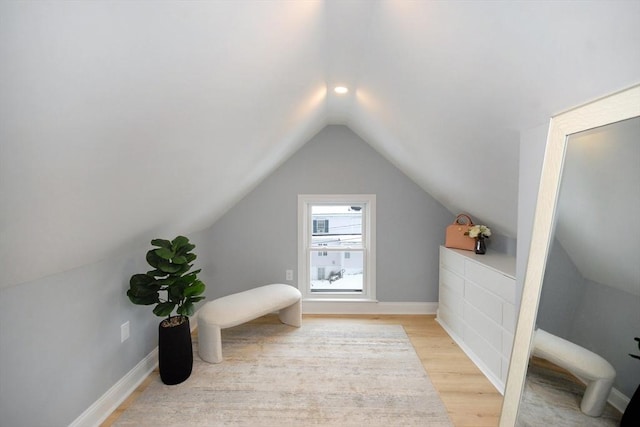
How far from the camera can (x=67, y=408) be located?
1.63 meters

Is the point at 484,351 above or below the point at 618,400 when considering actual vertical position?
below

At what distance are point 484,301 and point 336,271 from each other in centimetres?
179

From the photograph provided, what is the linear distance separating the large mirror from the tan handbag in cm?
189

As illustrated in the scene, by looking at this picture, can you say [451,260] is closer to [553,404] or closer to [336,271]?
[336,271]

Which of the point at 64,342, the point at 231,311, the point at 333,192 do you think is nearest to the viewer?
the point at 64,342

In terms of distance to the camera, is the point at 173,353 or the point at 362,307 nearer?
the point at 173,353

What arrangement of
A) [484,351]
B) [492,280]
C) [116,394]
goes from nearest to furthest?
[116,394], [492,280], [484,351]

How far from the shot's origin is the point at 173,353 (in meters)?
2.18

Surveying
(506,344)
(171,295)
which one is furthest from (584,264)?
(171,295)

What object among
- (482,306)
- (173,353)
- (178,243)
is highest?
(178,243)

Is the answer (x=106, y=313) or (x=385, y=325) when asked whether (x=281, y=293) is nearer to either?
(x=385, y=325)

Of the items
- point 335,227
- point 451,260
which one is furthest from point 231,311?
point 451,260

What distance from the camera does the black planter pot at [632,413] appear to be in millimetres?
906

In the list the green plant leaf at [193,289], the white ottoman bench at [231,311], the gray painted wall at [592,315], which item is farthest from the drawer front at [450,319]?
the green plant leaf at [193,289]
